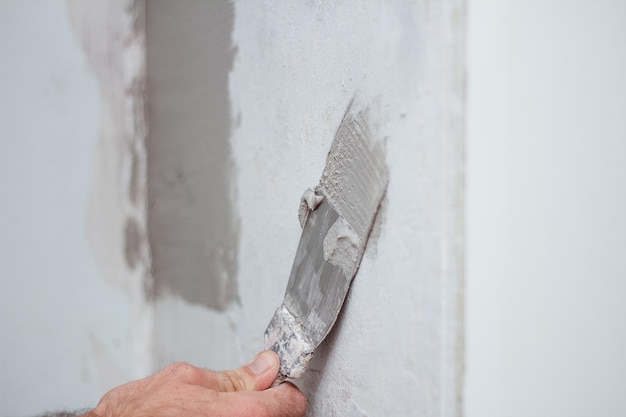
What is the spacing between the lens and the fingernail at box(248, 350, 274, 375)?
0.86 meters

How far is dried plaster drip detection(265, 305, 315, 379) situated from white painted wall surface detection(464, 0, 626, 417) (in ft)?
0.94

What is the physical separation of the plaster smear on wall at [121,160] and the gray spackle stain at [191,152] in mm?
35

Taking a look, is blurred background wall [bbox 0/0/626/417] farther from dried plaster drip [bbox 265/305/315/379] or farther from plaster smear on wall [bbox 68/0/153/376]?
plaster smear on wall [bbox 68/0/153/376]

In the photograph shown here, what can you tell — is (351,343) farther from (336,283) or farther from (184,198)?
(184,198)

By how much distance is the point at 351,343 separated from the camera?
0.84 metres

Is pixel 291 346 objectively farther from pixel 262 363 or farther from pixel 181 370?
pixel 181 370

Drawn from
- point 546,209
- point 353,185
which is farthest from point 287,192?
point 546,209

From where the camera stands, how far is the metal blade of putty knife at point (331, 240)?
2.53 feet

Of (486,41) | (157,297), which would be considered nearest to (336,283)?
(486,41)

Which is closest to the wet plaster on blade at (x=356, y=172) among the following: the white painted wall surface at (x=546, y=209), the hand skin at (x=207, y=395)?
the white painted wall surface at (x=546, y=209)

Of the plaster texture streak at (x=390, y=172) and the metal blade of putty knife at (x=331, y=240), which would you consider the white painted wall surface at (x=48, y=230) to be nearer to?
the plaster texture streak at (x=390, y=172)

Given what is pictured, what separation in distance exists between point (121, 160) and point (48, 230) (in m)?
0.25

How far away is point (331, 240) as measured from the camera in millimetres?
831

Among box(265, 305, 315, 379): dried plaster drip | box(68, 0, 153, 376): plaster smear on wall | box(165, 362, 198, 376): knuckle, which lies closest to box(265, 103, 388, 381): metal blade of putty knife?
box(265, 305, 315, 379): dried plaster drip
